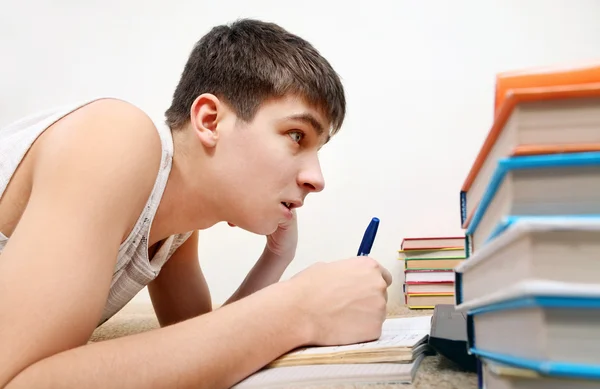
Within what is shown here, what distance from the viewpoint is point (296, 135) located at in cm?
73

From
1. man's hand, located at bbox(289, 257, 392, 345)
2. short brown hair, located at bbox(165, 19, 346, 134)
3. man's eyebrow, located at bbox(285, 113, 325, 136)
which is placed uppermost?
short brown hair, located at bbox(165, 19, 346, 134)

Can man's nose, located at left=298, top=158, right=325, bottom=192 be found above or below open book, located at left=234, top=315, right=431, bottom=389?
above

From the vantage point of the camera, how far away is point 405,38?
1529 millimetres

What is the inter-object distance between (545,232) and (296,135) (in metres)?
0.54

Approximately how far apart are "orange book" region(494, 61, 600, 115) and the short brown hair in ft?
1.58

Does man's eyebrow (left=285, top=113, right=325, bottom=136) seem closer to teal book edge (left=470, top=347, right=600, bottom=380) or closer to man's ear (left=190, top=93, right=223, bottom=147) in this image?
man's ear (left=190, top=93, right=223, bottom=147)

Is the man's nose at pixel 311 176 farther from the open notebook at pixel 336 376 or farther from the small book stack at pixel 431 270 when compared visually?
the small book stack at pixel 431 270

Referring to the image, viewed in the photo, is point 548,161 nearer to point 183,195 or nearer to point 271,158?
point 271,158

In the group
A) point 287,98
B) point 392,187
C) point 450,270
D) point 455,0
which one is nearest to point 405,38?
point 455,0

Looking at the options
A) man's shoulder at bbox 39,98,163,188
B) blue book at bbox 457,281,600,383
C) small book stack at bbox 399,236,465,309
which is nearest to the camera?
blue book at bbox 457,281,600,383

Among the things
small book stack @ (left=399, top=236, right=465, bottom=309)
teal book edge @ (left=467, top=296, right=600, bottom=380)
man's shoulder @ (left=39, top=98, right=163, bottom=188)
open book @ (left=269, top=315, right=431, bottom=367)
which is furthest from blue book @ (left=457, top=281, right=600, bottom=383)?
small book stack @ (left=399, top=236, right=465, bottom=309)

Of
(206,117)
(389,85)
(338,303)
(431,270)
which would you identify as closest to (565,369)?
(338,303)

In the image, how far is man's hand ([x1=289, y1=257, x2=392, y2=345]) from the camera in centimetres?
52

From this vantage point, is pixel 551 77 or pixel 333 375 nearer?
pixel 551 77
